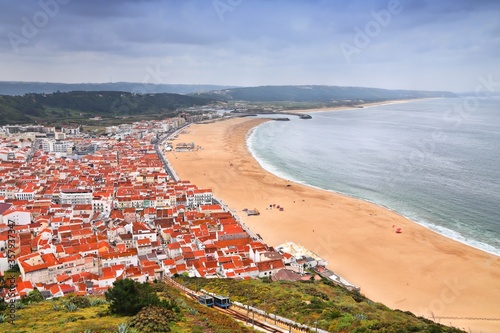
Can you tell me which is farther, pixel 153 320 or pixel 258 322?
pixel 258 322

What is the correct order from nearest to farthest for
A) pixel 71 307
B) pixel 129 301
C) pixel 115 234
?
pixel 129 301 → pixel 71 307 → pixel 115 234

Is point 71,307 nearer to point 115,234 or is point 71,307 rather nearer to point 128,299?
point 128,299

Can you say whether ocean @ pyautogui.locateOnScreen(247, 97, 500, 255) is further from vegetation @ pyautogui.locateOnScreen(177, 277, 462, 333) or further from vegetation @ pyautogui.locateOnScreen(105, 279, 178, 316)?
vegetation @ pyautogui.locateOnScreen(105, 279, 178, 316)

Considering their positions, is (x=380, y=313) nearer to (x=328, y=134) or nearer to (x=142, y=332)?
(x=142, y=332)

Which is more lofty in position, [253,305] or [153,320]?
[153,320]

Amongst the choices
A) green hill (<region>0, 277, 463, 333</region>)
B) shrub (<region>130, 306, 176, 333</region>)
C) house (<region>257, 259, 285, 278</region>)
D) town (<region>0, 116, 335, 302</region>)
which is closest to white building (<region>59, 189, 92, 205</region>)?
town (<region>0, 116, 335, 302</region>)

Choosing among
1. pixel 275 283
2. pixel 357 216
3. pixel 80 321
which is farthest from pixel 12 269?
pixel 357 216

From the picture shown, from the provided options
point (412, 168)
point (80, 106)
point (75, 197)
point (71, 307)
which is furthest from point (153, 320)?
point (80, 106)

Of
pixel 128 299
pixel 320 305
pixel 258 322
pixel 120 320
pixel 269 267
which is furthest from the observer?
pixel 269 267

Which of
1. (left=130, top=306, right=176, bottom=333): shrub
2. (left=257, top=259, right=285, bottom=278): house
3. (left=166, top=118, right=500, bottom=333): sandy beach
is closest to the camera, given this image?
(left=130, top=306, right=176, bottom=333): shrub
